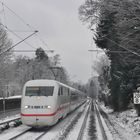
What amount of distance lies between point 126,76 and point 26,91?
15234mm

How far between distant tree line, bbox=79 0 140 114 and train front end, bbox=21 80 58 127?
16.9 ft

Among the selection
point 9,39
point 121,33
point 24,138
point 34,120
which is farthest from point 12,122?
point 9,39

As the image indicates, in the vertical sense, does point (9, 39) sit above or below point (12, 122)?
above

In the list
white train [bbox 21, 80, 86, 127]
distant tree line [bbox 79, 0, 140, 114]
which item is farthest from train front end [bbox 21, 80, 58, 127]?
distant tree line [bbox 79, 0, 140, 114]

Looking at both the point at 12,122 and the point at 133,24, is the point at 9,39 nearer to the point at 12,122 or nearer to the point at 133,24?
the point at 12,122

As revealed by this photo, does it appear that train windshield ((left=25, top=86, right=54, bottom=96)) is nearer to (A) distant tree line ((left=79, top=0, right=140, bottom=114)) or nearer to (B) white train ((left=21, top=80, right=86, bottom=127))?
(B) white train ((left=21, top=80, right=86, bottom=127))

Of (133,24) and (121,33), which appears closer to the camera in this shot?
(133,24)

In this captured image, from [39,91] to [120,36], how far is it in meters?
7.08

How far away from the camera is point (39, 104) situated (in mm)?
19875

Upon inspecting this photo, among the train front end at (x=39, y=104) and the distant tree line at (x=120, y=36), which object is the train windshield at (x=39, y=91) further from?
the distant tree line at (x=120, y=36)

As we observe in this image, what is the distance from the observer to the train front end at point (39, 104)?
19.4 metres

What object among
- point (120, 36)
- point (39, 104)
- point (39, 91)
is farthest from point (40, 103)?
point (120, 36)

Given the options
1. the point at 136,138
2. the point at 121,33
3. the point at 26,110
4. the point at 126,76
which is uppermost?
the point at 121,33

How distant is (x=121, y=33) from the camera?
72.9 ft
